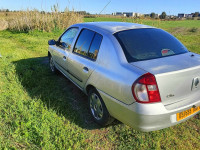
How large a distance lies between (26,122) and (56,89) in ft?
5.90

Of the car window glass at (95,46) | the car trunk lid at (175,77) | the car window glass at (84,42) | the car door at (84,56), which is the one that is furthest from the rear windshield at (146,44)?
the car window glass at (84,42)

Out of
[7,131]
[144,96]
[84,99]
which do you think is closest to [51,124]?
[7,131]

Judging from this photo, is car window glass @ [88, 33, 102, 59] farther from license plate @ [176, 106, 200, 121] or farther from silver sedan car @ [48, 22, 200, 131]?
license plate @ [176, 106, 200, 121]

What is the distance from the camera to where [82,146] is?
2.56 meters

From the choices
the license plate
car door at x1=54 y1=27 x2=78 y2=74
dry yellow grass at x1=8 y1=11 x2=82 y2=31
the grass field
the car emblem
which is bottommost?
the grass field

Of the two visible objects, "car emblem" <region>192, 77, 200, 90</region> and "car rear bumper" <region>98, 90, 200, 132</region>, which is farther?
"car emblem" <region>192, 77, 200, 90</region>

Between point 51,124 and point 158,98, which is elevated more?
point 158,98

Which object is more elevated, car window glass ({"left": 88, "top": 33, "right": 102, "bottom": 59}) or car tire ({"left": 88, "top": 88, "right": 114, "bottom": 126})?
car window glass ({"left": 88, "top": 33, "right": 102, "bottom": 59})

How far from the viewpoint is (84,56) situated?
334cm

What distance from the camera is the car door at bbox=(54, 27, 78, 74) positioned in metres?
4.03

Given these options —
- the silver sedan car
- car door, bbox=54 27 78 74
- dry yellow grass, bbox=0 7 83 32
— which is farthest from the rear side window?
dry yellow grass, bbox=0 7 83 32

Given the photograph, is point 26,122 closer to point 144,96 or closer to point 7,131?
point 7,131

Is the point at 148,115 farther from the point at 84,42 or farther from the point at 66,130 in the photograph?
the point at 84,42

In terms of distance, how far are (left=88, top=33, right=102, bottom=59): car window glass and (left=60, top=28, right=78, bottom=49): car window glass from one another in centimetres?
96
